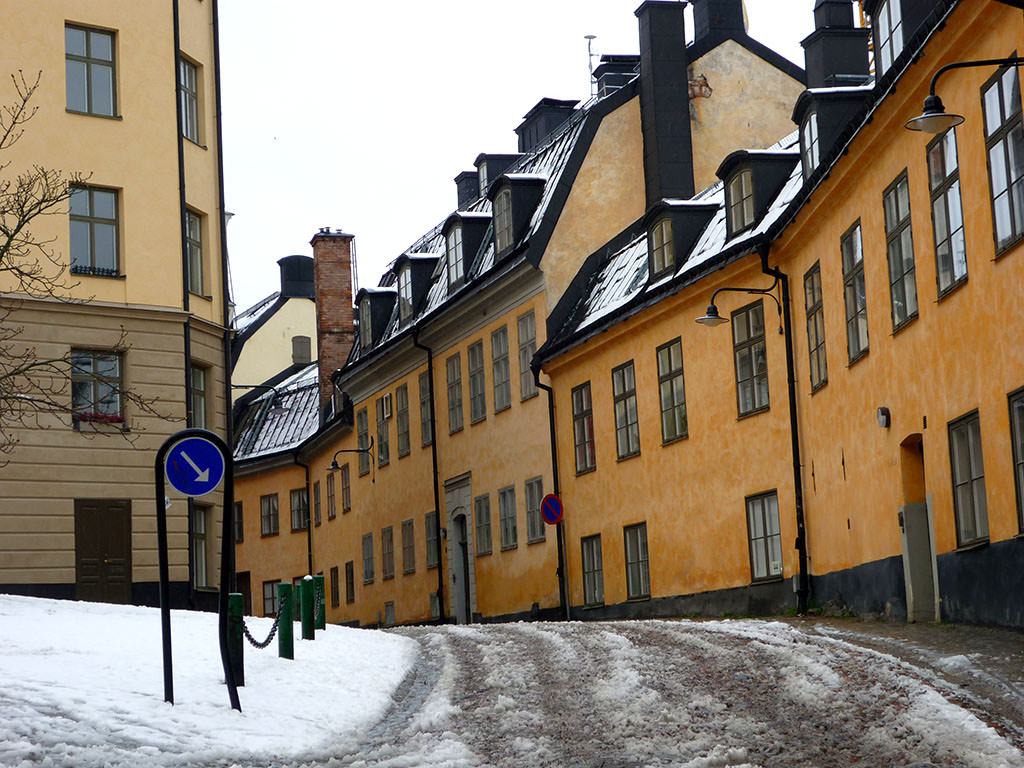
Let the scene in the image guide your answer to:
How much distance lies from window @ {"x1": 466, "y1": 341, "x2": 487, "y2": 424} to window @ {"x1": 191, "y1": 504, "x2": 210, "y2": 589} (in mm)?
7855

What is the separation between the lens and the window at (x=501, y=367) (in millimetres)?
33719

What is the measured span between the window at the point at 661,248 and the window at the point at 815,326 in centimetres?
504

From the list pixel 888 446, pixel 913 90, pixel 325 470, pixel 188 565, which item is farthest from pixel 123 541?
pixel 325 470

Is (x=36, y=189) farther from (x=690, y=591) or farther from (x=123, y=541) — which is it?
(x=690, y=591)

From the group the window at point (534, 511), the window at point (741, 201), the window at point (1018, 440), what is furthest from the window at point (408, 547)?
the window at point (1018, 440)

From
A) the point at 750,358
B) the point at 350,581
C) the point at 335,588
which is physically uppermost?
the point at 750,358

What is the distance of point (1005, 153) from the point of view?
14.4 m

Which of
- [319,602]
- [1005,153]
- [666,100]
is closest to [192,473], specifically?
[319,602]

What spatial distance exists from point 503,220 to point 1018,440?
71.0 feet

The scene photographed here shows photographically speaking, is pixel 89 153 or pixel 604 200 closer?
pixel 89 153

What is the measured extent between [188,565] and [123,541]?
4.70 ft

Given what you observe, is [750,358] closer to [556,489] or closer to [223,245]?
[556,489]

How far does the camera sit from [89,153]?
27.6 metres

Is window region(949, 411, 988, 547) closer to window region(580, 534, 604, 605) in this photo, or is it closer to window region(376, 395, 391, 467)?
window region(580, 534, 604, 605)
